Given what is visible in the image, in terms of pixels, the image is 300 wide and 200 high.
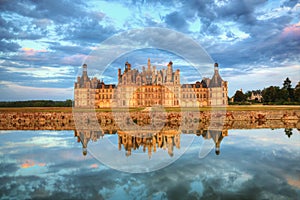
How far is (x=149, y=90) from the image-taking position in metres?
56.0

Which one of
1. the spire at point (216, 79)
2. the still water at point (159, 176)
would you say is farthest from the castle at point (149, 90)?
the still water at point (159, 176)

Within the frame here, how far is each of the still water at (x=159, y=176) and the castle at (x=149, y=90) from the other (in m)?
A: 42.7

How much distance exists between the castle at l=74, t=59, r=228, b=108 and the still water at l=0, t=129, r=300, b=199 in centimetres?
4267

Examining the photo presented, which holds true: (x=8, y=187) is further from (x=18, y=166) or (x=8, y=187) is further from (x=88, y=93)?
(x=88, y=93)

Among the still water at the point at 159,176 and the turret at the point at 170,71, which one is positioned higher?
the turret at the point at 170,71

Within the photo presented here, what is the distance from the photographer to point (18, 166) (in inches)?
390

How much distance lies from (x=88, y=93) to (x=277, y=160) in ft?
185

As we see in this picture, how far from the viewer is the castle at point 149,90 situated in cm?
5603

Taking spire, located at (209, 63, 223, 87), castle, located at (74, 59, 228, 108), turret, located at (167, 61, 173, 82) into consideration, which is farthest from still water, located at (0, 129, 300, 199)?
spire, located at (209, 63, 223, 87)

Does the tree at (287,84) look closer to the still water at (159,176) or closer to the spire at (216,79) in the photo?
the spire at (216,79)

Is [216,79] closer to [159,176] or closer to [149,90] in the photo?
[149,90]

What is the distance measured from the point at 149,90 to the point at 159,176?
4744cm

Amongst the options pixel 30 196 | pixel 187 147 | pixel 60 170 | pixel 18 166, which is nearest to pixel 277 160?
pixel 187 147

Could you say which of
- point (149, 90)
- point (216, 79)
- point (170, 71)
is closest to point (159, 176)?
point (149, 90)
